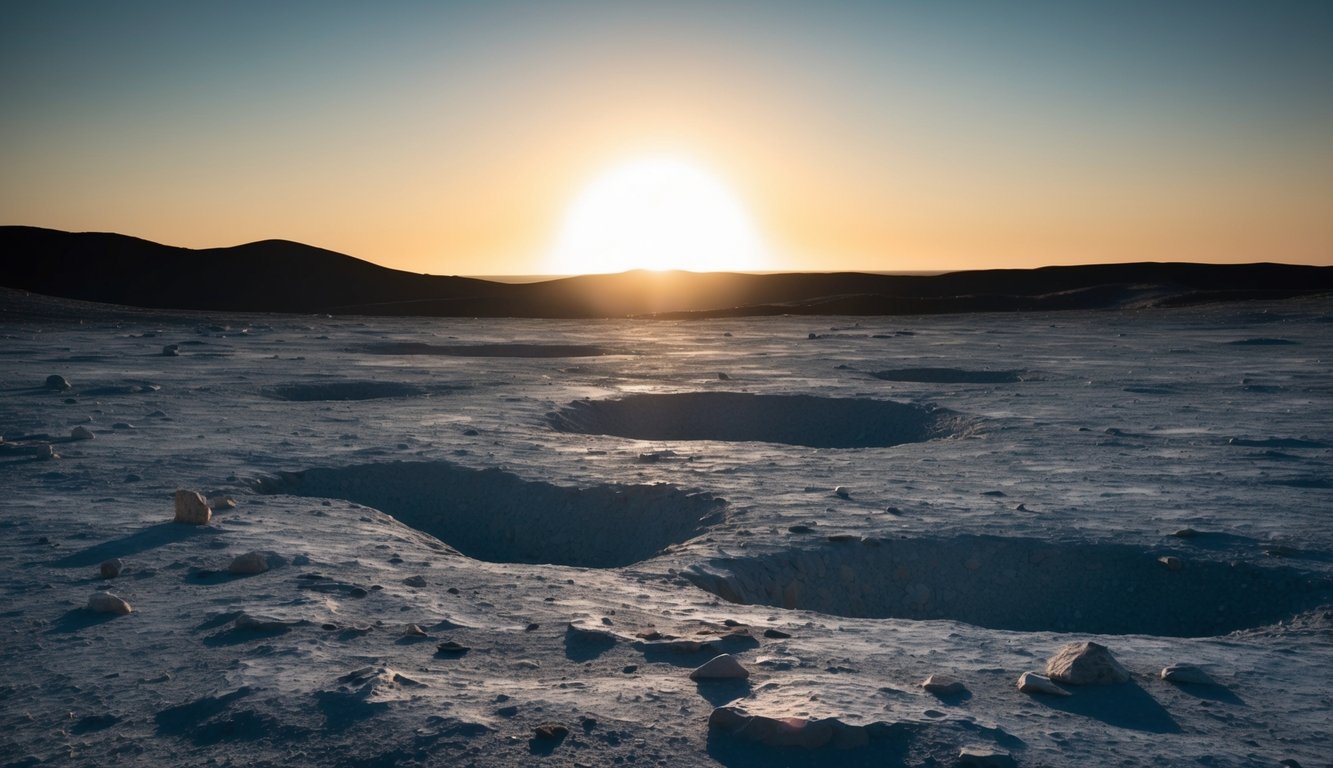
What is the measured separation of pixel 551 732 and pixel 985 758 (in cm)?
99

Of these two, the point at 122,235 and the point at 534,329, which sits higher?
the point at 122,235

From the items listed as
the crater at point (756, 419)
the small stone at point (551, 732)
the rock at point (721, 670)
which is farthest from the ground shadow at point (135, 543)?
the crater at point (756, 419)

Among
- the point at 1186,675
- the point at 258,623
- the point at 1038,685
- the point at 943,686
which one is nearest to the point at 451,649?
the point at 258,623

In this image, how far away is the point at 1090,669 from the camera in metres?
2.79

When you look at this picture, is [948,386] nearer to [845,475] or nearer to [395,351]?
[845,475]

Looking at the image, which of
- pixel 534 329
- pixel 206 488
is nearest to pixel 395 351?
pixel 534 329

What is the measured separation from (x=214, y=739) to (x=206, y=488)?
9.42 feet

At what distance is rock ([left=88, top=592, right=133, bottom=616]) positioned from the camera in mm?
3227

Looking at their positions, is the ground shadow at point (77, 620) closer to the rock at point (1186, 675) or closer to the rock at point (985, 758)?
the rock at point (985, 758)

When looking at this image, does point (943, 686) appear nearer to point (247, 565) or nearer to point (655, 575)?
point (655, 575)

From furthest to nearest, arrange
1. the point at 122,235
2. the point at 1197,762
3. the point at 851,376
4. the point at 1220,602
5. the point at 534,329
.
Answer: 1. the point at 122,235
2. the point at 534,329
3. the point at 851,376
4. the point at 1220,602
5. the point at 1197,762

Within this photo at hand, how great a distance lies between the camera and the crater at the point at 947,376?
10.5m

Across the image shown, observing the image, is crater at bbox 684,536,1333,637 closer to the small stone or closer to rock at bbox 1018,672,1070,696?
rock at bbox 1018,672,1070,696

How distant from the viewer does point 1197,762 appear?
92.0 inches
